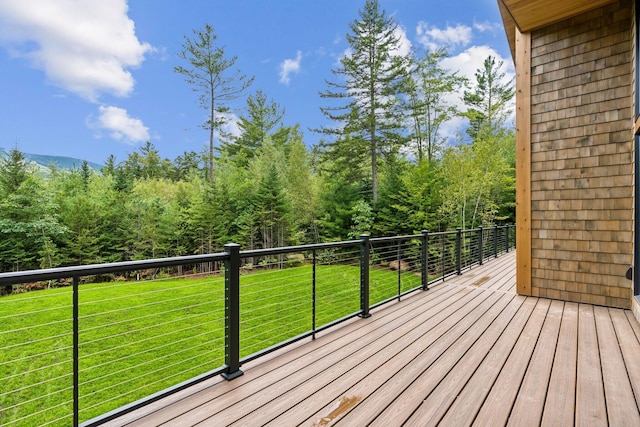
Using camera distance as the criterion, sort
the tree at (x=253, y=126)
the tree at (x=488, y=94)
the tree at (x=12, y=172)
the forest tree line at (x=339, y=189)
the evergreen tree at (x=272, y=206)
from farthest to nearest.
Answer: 1. the tree at (x=253, y=126)
2. the tree at (x=488, y=94)
3. the evergreen tree at (x=272, y=206)
4. the tree at (x=12, y=172)
5. the forest tree line at (x=339, y=189)

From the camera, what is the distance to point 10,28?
1898 centimetres

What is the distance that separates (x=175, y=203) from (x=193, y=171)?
30.6ft

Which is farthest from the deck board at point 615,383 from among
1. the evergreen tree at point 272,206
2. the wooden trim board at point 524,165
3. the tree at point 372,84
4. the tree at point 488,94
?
the tree at point 488,94

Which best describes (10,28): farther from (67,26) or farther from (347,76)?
(347,76)

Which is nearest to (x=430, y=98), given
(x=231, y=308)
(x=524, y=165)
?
(x=524, y=165)

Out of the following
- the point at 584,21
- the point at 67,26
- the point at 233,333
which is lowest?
the point at 233,333

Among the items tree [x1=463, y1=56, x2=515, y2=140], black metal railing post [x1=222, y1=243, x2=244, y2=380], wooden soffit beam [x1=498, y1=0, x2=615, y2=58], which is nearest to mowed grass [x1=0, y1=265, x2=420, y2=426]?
black metal railing post [x1=222, y1=243, x2=244, y2=380]

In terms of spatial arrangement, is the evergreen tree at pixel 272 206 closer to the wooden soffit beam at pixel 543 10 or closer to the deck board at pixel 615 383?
the wooden soffit beam at pixel 543 10

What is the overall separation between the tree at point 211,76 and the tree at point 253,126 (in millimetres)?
2625

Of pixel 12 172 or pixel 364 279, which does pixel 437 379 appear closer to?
pixel 364 279

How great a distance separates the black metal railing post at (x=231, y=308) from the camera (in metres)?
2.06

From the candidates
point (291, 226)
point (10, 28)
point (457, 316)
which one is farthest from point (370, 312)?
point (10, 28)

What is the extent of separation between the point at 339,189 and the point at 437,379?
13021mm

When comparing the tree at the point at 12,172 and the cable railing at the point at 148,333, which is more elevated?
the tree at the point at 12,172
